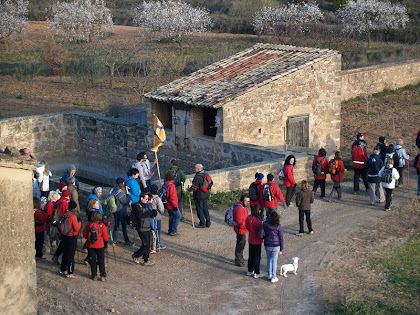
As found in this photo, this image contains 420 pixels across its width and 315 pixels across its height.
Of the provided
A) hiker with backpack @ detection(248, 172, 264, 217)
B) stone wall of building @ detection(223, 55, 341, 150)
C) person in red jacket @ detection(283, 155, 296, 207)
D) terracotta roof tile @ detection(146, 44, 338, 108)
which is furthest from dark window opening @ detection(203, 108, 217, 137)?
hiker with backpack @ detection(248, 172, 264, 217)

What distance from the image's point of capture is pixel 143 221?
41.5ft

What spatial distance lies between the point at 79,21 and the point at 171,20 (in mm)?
6475

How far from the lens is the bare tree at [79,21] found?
51219 millimetres

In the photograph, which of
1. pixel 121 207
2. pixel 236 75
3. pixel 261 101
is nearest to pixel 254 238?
pixel 121 207

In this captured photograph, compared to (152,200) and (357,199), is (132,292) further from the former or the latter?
(357,199)

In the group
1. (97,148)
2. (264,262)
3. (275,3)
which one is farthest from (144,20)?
(264,262)

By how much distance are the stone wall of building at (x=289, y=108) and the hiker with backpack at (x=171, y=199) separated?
5431mm

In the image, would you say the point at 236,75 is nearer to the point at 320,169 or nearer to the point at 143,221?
the point at 320,169

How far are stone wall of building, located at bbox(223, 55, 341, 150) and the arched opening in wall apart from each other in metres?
0.14

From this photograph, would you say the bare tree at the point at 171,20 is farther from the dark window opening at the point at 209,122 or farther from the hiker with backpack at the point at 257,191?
the hiker with backpack at the point at 257,191

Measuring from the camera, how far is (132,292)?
1187 centimetres

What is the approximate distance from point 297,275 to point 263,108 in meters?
8.27

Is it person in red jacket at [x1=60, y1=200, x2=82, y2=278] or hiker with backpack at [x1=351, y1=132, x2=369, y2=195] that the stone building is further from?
person in red jacket at [x1=60, y1=200, x2=82, y2=278]

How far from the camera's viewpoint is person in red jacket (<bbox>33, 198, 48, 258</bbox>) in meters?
13.1
